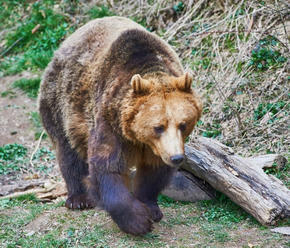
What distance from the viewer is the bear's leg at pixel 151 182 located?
6156mm

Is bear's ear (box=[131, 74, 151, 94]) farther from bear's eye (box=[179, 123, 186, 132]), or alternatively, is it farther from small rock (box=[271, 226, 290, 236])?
small rock (box=[271, 226, 290, 236])

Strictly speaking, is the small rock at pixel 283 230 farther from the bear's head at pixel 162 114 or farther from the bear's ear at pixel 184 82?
the bear's ear at pixel 184 82

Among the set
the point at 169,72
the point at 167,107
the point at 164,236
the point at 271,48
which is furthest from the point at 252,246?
the point at 271,48

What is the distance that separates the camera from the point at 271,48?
8984mm

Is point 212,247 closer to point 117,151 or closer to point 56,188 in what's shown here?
point 117,151

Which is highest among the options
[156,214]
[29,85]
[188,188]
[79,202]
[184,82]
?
[184,82]

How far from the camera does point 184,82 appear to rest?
5488 mm

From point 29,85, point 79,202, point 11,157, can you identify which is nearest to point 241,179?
point 79,202

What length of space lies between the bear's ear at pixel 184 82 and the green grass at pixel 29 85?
610 centimetres

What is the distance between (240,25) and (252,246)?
5.29 metres

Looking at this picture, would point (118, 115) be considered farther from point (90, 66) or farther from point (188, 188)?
point (188, 188)

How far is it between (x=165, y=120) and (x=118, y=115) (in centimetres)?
61

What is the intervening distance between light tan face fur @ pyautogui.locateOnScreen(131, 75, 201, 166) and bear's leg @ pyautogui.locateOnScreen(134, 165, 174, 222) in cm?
74

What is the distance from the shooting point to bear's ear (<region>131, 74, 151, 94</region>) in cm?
530
